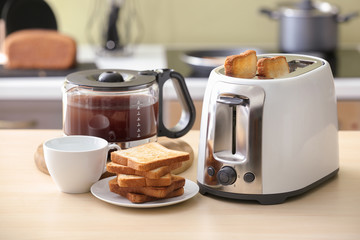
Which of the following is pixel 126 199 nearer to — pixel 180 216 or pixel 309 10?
pixel 180 216

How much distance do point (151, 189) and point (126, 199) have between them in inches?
2.0

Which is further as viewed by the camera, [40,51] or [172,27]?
[172,27]

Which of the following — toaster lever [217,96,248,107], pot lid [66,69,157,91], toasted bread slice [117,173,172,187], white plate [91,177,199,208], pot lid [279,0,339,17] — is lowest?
white plate [91,177,199,208]

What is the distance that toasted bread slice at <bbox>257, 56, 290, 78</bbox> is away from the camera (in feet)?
3.72

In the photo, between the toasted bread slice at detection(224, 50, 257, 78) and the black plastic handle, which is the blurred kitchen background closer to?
the black plastic handle

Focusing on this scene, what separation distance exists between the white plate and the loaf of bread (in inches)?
54.2

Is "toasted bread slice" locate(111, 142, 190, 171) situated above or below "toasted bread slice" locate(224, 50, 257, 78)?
below

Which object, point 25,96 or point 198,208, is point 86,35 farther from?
point 198,208

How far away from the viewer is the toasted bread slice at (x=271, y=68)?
1.13 metres

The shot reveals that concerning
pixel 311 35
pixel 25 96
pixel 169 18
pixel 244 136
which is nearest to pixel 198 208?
pixel 244 136

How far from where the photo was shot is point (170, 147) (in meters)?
1.36

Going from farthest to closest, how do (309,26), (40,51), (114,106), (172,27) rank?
(172,27) → (309,26) → (40,51) → (114,106)

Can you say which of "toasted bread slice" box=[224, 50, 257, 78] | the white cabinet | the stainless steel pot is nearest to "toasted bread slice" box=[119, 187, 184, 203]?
"toasted bread slice" box=[224, 50, 257, 78]

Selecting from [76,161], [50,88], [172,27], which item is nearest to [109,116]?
[76,161]
